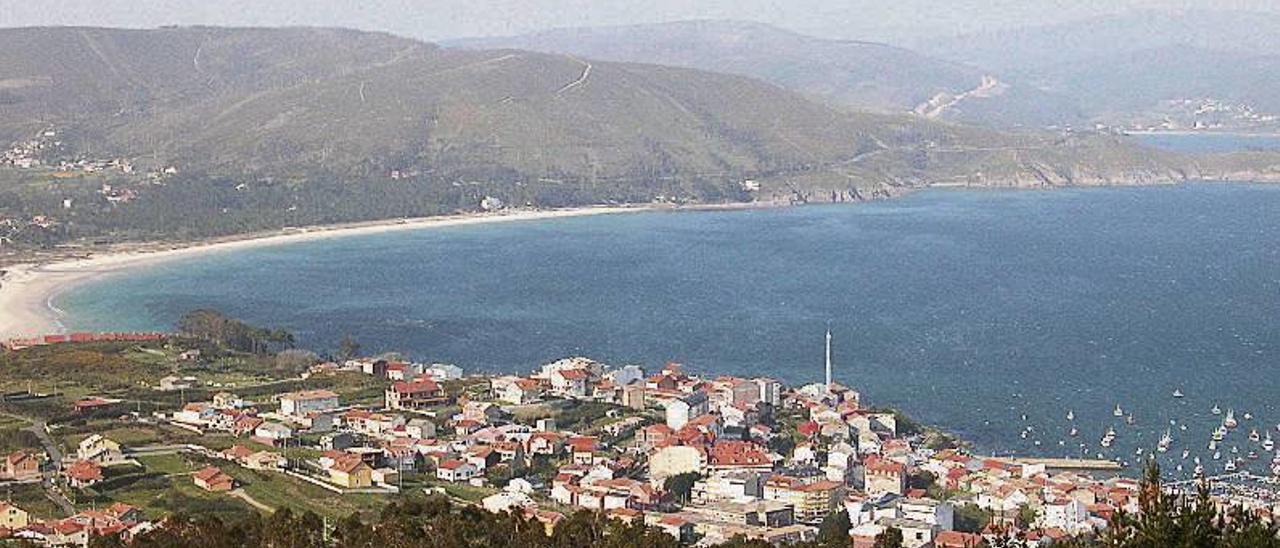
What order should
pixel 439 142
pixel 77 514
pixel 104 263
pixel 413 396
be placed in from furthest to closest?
pixel 439 142 → pixel 104 263 → pixel 413 396 → pixel 77 514

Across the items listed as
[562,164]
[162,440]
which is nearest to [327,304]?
[162,440]

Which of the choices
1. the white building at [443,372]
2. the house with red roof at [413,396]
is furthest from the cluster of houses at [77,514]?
the white building at [443,372]

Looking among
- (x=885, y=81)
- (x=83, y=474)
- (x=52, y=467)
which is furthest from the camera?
(x=885, y=81)

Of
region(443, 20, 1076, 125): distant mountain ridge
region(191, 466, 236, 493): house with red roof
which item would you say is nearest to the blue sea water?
region(191, 466, 236, 493): house with red roof

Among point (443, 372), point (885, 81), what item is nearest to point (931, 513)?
point (443, 372)

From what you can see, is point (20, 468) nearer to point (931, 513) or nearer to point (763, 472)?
point (763, 472)

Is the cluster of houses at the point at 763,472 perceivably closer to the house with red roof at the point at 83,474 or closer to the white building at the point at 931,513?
the white building at the point at 931,513

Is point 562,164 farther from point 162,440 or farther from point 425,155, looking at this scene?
point 162,440
